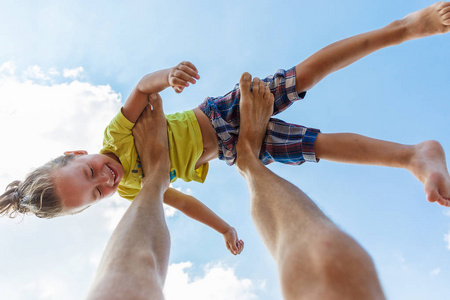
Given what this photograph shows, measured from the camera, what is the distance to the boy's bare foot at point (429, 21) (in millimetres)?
1512

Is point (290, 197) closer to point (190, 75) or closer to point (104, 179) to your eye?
point (190, 75)

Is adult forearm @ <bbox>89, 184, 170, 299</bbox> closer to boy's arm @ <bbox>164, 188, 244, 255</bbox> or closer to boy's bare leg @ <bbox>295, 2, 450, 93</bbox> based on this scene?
boy's arm @ <bbox>164, 188, 244, 255</bbox>

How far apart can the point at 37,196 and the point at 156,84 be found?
30.8 inches

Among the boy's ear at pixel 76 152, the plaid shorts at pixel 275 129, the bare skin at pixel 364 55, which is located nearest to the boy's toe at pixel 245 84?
the plaid shorts at pixel 275 129

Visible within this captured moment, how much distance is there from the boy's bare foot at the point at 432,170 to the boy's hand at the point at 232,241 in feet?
3.62

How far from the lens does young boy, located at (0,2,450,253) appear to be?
1491 mm

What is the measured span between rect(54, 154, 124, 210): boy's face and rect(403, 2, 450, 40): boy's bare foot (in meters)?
1.66

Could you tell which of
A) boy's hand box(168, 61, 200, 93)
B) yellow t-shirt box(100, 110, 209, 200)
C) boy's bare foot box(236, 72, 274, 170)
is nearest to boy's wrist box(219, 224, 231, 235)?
yellow t-shirt box(100, 110, 209, 200)

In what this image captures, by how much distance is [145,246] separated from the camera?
1000mm

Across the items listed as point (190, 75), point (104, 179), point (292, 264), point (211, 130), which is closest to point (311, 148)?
point (211, 130)

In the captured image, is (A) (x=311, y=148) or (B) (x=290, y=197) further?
(A) (x=311, y=148)

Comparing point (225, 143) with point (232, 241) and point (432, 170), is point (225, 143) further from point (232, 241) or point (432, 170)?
point (432, 170)

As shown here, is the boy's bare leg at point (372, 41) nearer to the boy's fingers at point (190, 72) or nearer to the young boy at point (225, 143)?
the young boy at point (225, 143)

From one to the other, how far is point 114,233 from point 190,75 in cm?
77
